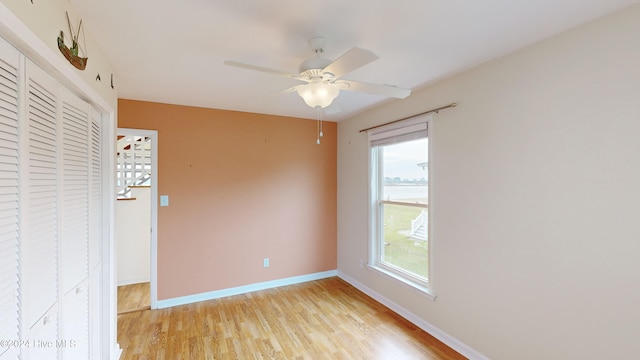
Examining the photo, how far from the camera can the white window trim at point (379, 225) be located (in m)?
2.74

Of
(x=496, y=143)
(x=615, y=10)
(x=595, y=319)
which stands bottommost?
(x=595, y=319)

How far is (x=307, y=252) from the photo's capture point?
416cm

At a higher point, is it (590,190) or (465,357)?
(590,190)

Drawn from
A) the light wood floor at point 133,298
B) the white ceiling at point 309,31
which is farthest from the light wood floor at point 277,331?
the white ceiling at point 309,31

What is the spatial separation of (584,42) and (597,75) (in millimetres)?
223

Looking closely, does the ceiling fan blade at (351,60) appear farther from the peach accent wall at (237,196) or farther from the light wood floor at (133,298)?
the light wood floor at (133,298)

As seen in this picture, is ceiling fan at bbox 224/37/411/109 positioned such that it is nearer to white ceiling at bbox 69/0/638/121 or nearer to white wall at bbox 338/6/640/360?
white ceiling at bbox 69/0/638/121

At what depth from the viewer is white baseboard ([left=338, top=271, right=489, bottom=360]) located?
234 centimetres

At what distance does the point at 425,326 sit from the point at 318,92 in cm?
248

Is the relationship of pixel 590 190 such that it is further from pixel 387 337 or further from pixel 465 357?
pixel 387 337

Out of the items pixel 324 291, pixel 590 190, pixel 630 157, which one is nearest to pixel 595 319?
pixel 590 190

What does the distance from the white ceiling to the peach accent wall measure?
3.23 feet

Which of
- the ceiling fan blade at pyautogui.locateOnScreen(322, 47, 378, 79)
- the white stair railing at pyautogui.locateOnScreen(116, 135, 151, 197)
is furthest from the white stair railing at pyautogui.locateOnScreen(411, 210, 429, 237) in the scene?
the white stair railing at pyautogui.locateOnScreen(116, 135, 151, 197)

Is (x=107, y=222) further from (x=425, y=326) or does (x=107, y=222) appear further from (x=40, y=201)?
(x=425, y=326)
